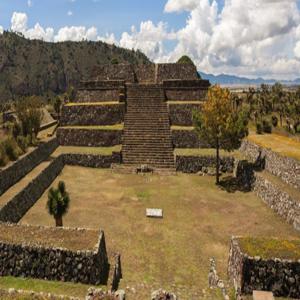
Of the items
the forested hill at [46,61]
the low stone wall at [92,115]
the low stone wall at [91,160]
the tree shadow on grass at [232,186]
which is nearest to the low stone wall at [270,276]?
the tree shadow on grass at [232,186]

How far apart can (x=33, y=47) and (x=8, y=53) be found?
1056 cm

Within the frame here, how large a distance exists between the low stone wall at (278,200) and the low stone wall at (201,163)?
3750 mm

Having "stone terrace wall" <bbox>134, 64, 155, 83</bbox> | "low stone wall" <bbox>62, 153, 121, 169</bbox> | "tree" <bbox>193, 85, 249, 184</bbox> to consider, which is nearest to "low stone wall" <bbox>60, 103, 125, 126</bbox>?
"low stone wall" <bbox>62, 153, 121, 169</bbox>

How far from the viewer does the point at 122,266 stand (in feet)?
36.3

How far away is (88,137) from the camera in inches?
992

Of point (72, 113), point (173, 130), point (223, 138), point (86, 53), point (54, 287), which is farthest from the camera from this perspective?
point (86, 53)

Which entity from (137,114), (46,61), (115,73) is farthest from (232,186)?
(46,61)

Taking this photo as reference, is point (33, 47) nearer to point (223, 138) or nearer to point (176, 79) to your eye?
point (176, 79)

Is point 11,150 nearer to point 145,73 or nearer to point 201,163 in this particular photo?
point 201,163

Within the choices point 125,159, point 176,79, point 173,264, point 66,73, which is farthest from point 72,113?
point 66,73

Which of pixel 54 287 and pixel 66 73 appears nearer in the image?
pixel 54 287

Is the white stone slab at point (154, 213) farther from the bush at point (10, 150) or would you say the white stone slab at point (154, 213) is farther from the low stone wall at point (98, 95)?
the low stone wall at point (98, 95)

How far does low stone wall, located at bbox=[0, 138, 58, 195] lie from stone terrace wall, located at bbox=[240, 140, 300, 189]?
13.1m

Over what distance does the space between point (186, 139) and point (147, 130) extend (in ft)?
9.82
